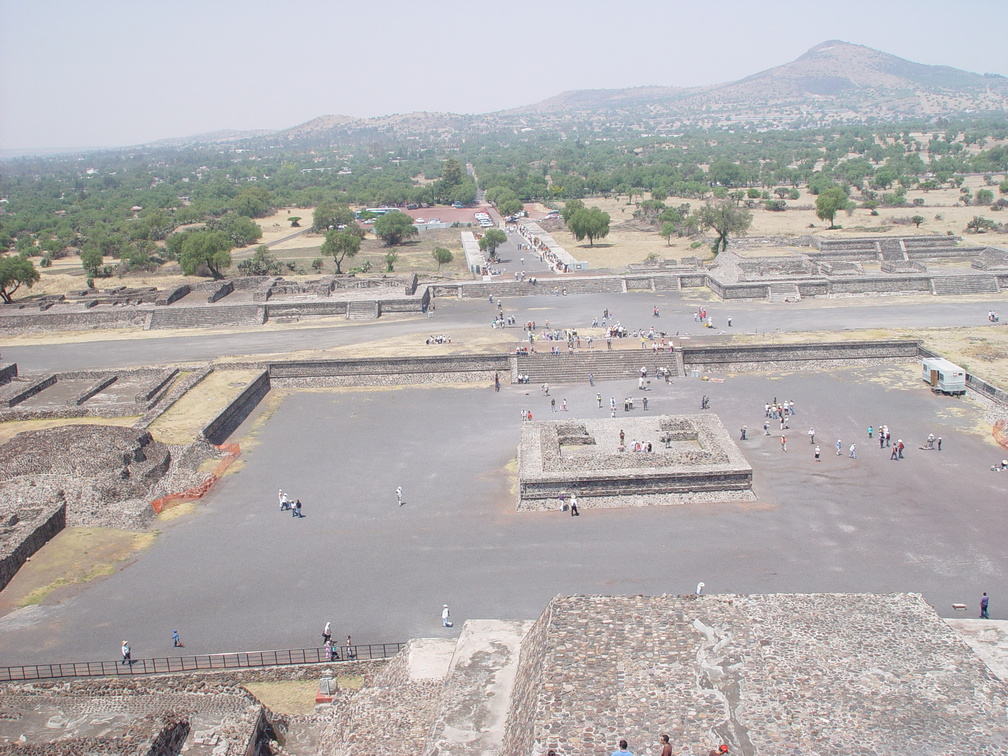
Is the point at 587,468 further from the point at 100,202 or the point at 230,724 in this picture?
the point at 100,202

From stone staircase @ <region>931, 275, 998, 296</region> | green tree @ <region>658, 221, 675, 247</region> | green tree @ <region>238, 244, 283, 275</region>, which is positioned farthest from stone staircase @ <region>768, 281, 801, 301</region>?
green tree @ <region>238, 244, 283, 275</region>

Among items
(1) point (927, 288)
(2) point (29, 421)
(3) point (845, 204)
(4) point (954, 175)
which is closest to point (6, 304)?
(2) point (29, 421)

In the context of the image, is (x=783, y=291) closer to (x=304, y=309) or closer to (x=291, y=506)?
(x=304, y=309)

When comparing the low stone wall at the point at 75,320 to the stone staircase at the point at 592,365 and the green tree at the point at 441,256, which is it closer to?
the green tree at the point at 441,256

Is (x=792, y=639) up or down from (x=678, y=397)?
up

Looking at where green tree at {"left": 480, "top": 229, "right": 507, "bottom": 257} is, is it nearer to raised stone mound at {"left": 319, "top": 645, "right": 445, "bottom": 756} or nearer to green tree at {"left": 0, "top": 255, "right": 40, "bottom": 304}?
green tree at {"left": 0, "top": 255, "right": 40, "bottom": 304}
